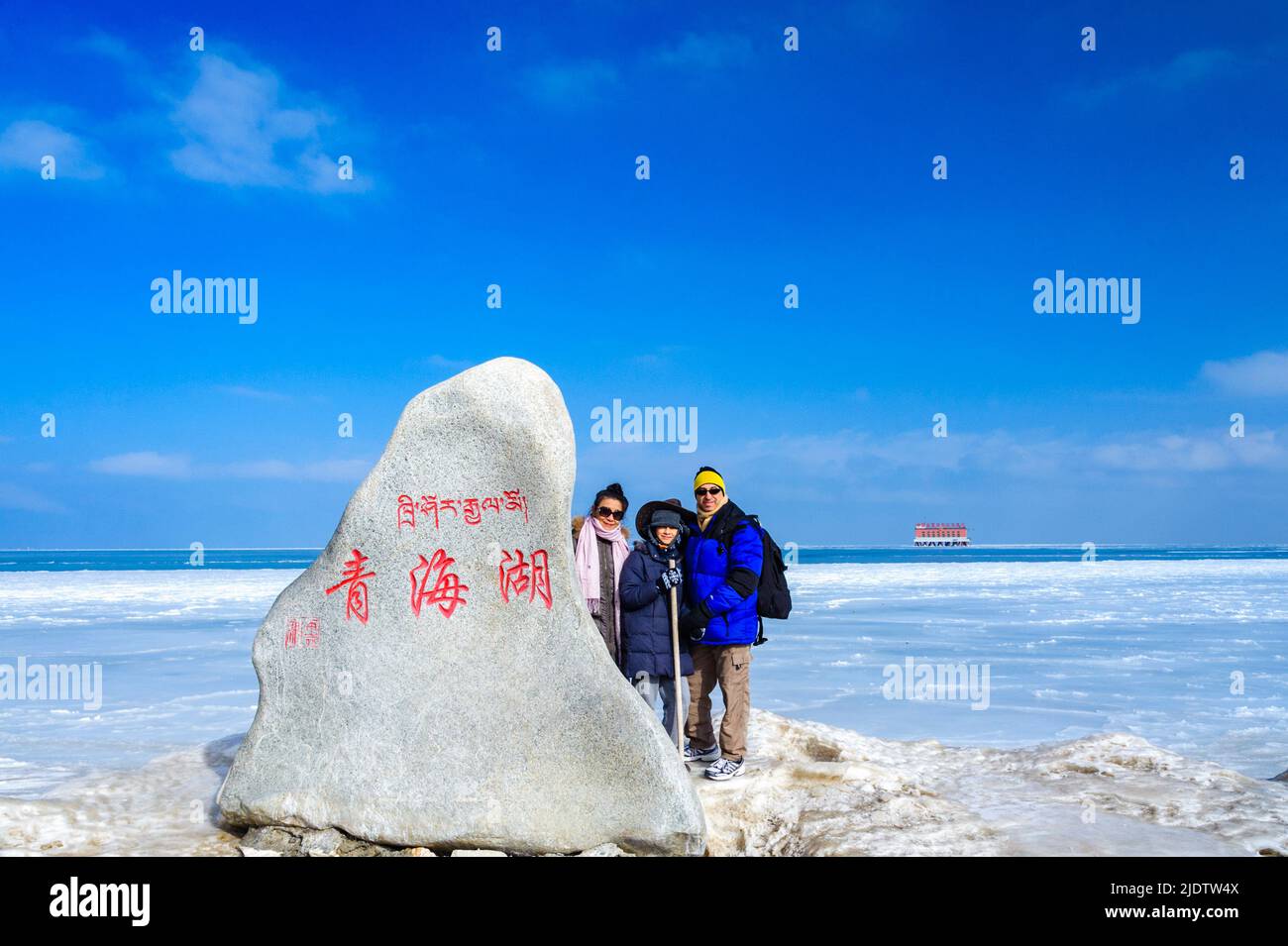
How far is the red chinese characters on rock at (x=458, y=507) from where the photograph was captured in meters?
4.71

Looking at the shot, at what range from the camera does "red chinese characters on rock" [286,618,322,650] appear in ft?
15.9

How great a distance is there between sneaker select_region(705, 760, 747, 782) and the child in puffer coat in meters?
0.34

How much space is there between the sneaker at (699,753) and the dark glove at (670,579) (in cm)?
133

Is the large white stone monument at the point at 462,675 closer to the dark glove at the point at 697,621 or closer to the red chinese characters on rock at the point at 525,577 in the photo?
the red chinese characters on rock at the point at 525,577

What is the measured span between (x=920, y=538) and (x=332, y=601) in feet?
297

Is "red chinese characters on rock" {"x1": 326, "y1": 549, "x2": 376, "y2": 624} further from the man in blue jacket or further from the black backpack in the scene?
the black backpack

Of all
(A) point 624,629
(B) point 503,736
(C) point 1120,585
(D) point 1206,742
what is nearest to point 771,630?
(D) point 1206,742

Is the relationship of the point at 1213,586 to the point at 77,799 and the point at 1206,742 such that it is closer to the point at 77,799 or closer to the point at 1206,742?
the point at 1206,742

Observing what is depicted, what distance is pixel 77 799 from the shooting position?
5605 millimetres

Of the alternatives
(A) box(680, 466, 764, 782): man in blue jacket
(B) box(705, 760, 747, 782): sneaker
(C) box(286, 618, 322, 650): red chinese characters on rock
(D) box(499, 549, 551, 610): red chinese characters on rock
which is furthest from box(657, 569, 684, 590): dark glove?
(C) box(286, 618, 322, 650): red chinese characters on rock

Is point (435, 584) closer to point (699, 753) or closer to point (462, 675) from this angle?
point (462, 675)

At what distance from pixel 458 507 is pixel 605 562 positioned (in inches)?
46.0

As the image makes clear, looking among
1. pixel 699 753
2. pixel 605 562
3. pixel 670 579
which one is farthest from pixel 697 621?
pixel 699 753

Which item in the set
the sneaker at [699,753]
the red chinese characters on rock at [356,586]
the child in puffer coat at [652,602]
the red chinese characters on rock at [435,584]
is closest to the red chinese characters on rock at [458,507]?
the red chinese characters on rock at [435,584]
